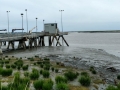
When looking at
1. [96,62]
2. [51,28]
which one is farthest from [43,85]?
[51,28]

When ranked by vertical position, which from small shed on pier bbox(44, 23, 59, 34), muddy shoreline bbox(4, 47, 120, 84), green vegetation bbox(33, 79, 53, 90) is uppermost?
small shed on pier bbox(44, 23, 59, 34)

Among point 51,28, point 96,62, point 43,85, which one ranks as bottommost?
point 96,62

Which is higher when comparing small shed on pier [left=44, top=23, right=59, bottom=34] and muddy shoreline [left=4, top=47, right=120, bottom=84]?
small shed on pier [left=44, top=23, right=59, bottom=34]

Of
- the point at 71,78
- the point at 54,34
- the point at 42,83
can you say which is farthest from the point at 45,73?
the point at 54,34

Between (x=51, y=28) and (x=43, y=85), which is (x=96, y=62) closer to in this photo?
(x=43, y=85)

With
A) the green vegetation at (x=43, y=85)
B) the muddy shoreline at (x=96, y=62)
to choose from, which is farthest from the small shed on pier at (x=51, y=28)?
the green vegetation at (x=43, y=85)

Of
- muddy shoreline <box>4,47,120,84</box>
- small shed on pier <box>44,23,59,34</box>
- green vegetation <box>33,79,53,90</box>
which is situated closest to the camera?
green vegetation <box>33,79,53,90</box>

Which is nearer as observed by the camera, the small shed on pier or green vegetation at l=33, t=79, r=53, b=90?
green vegetation at l=33, t=79, r=53, b=90

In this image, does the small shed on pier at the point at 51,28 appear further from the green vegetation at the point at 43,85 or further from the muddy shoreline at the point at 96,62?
the green vegetation at the point at 43,85

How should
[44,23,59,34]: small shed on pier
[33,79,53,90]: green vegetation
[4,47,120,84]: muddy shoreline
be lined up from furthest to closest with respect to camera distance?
[44,23,59,34]: small shed on pier → [4,47,120,84]: muddy shoreline → [33,79,53,90]: green vegetation

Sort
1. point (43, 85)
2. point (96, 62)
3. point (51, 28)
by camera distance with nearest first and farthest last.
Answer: point (43, 85)
point (96, 62)
point (51, 28)

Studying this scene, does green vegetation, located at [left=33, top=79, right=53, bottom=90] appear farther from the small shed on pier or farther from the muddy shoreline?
the small shed on pier

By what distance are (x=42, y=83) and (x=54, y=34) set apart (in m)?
49.6

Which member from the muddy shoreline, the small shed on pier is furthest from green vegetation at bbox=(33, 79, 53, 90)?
the small shed on pier
